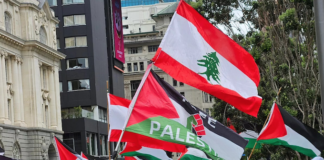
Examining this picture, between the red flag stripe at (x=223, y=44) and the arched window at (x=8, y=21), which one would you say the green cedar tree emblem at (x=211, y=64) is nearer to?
the red flag stripe at (x=223, y=44)

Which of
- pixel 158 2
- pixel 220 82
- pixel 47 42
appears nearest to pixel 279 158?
A: pixel 220 82

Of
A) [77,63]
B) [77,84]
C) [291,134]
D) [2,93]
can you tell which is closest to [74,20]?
[77,63]

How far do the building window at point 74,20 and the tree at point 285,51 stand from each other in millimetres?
38863

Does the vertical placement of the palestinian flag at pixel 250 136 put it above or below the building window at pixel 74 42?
below

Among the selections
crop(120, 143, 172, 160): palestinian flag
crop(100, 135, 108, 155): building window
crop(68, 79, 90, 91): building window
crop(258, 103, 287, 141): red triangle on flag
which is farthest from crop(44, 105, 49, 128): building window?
crop(258, 103, 287, 141): red triangle on flag

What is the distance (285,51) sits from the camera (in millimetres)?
21953

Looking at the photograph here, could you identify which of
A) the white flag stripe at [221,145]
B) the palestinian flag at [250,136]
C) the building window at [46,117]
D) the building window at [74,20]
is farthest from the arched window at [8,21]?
the white flag stripe at [221,145]

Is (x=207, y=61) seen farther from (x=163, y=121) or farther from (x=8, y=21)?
(x=8, y=21)

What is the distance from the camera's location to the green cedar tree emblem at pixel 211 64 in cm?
1118

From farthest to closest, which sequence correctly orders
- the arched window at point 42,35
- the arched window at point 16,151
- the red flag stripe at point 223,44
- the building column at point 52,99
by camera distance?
the building column at point 52,99, the arched window at point 42,35, the arched window at point 16,151, the red flag stripe at point 223,44

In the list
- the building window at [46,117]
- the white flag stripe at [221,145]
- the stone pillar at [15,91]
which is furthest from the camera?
the building window at [46,117]

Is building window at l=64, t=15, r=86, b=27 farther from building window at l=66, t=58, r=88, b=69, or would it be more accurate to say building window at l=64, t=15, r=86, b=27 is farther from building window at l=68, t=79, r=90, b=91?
building window at l=68, t=79, r=90, b=91

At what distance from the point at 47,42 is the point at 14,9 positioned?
20.0 ft

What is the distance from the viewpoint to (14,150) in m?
45.7
